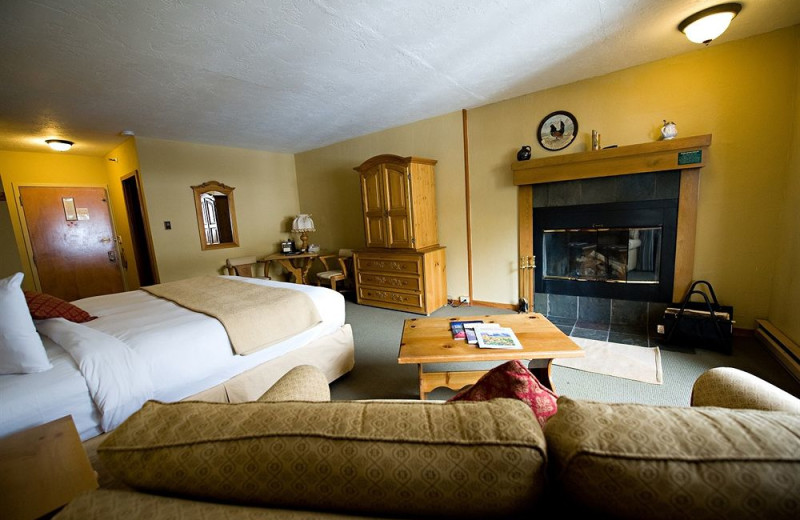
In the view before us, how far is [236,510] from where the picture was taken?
0.51 meters

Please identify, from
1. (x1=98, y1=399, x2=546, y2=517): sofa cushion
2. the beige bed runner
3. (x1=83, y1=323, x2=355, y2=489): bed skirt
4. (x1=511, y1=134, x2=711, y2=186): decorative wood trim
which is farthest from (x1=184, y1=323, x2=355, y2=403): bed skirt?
(x1=511, y1=134, x2=711, y2=186): decorative wood trim

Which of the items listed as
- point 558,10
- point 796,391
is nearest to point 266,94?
point 558,10

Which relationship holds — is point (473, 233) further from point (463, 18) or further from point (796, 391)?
point (796, 391)

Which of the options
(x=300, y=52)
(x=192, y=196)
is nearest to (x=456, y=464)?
(x=300, y=52)

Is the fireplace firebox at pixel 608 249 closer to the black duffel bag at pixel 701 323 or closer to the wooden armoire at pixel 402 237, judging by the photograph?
the black duffel bag at pixel 701 323

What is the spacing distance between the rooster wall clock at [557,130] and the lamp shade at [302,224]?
357 cm

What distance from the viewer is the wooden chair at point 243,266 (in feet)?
15.6

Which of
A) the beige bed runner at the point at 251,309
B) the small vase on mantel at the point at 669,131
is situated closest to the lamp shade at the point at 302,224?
the beige bed runner at the point at 251,309

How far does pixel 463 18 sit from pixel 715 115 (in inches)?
90.7

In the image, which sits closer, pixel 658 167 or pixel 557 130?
pixel 658 167

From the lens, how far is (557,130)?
3.26 meters

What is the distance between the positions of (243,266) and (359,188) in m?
2.15

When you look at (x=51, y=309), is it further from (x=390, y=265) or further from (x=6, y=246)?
(x=390, y=265)

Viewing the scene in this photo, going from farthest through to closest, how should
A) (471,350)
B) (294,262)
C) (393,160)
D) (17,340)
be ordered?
(294,262)
(393,160)
(471,350)
(17,340)
